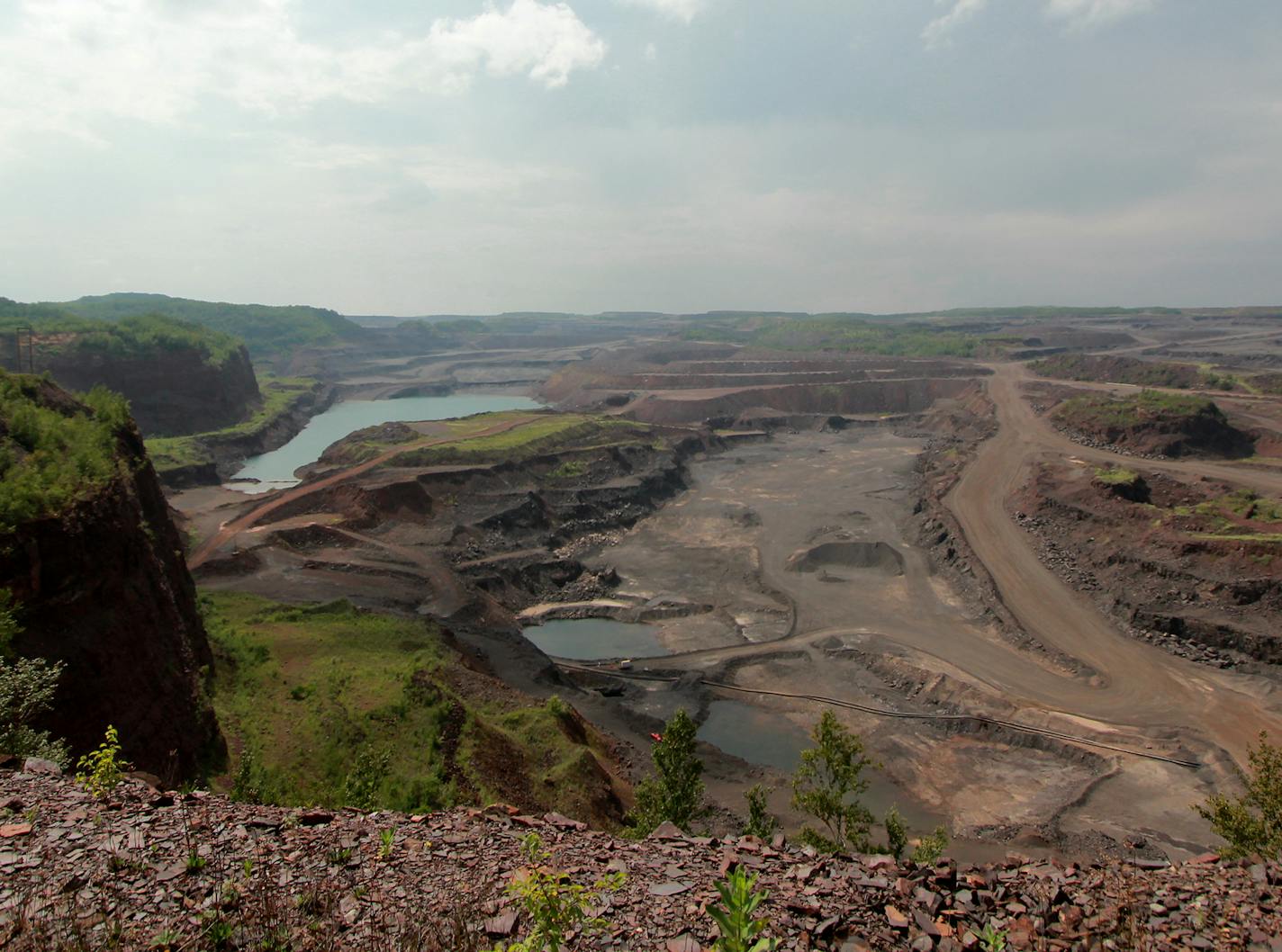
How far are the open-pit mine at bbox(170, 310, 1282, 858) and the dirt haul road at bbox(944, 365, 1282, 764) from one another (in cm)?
17

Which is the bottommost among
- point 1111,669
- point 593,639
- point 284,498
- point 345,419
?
point 593,639

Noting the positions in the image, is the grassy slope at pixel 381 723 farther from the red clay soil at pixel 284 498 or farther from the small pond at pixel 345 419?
the small pond at pixel 345 419

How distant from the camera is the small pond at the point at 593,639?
1656 inches

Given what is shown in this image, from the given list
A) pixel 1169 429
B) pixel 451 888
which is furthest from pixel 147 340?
pixel 1169 429

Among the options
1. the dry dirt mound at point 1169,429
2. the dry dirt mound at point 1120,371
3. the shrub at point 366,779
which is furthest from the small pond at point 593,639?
the dry dirt mound at point 1120,371

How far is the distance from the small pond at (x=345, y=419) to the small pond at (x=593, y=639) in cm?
3930

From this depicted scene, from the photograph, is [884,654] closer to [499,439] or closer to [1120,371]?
[499,439]

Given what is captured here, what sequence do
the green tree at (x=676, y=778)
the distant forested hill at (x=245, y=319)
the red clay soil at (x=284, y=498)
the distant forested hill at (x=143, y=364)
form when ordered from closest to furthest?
the green tree at (x=676, y=778) < the red clay soil at (x=284, y=498) < the distant forested hill at (x=143, y=364) < the distant forested hill at (x=245, y=319)

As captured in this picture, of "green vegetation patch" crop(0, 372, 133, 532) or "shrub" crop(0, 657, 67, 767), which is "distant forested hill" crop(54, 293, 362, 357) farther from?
"shrub" crop(0, 657, 67, 767)

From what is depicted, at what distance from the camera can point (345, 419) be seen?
123m

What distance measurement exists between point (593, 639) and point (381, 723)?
20.6 metres

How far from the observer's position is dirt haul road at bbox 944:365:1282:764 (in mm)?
31859

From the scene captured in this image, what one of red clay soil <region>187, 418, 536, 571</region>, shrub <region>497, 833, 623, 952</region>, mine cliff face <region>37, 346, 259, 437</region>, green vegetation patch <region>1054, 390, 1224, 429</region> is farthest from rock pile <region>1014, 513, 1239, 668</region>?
mine cliff face <region>37, 346, 259, 437</region>

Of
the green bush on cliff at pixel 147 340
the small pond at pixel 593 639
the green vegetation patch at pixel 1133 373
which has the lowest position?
the small pond at pixel 593 639
